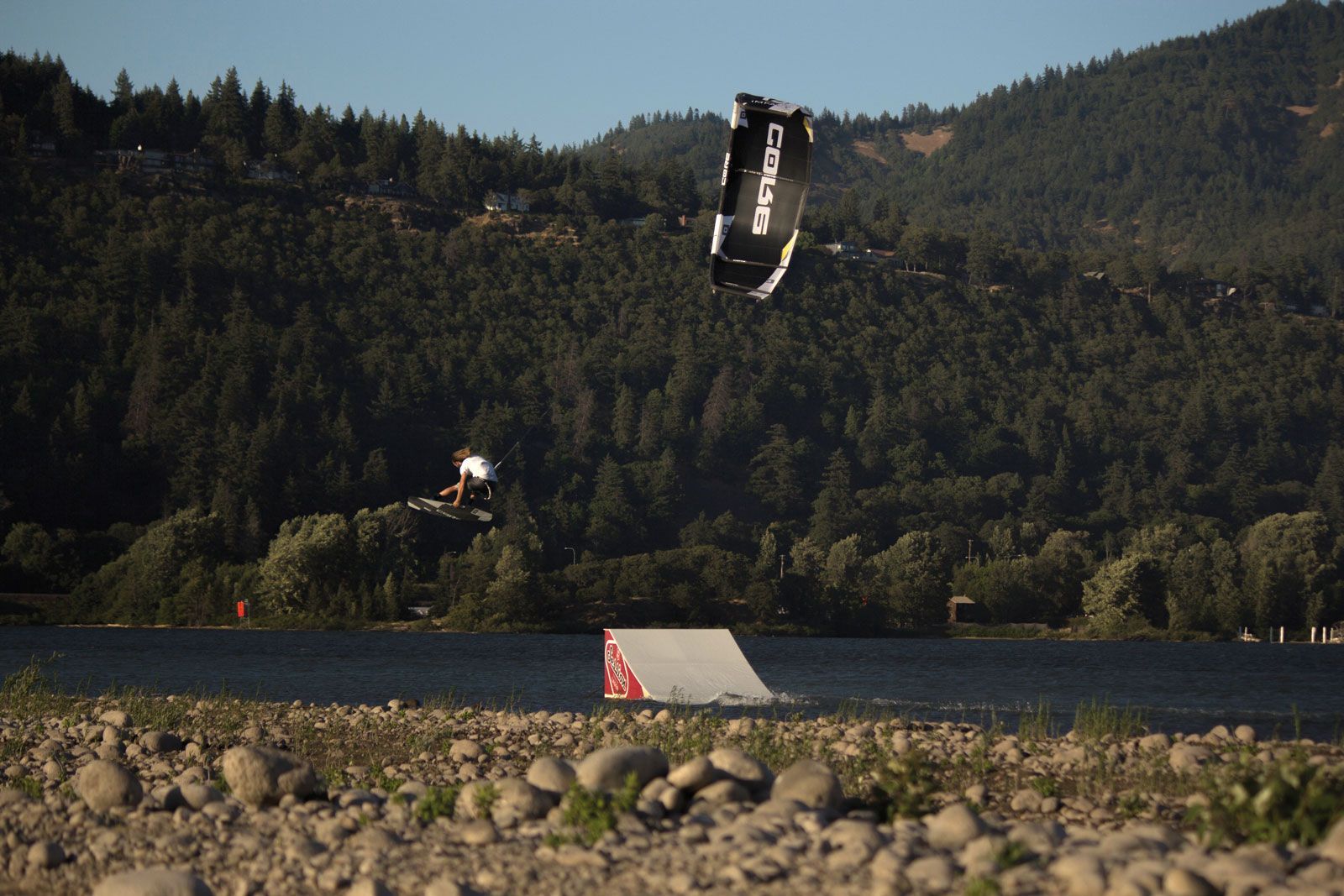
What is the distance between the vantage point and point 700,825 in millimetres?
10641

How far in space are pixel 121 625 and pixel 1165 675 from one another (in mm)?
56121

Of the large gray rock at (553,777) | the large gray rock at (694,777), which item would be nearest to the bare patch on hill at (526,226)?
the large gray rock at (553,777)

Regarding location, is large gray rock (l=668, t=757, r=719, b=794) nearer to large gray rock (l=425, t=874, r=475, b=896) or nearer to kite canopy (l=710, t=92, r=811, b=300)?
large gray rock (l=425, t=874, r=475, b=896)

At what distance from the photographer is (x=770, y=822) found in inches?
414

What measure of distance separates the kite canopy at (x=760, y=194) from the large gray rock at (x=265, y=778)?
783 centimetres

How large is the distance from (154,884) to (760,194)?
1143 cm

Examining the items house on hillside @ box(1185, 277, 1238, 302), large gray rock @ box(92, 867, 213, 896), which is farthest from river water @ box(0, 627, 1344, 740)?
house on hillside @ box(1185, 277, 1238, 302)

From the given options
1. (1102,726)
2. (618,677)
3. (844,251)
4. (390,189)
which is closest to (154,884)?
(1102,726)

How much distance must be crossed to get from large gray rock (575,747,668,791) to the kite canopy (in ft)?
25.9

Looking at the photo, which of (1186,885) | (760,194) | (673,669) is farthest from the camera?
(673,669)

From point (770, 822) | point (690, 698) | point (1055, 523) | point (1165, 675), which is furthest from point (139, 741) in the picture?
point (1055, 523)

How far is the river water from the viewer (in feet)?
112

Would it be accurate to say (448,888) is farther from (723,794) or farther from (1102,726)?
(1102,726)

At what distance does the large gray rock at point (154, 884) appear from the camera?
9.99 m
